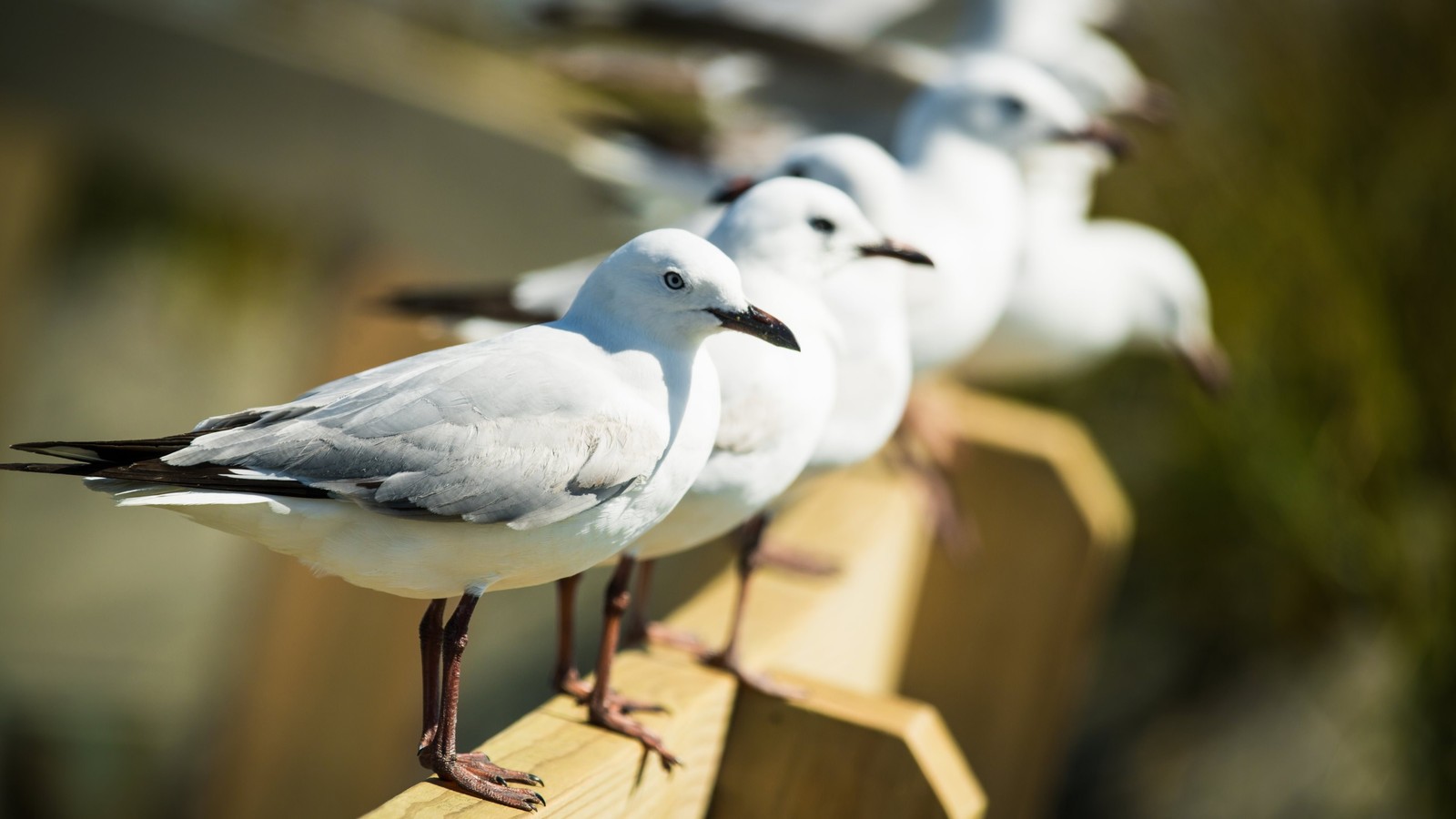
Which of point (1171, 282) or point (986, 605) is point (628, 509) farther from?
point (1171, 282)

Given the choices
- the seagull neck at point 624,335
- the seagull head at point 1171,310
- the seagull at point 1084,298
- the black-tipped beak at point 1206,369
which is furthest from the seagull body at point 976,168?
the seagull neck at point 624,335

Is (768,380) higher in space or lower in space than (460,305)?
lower

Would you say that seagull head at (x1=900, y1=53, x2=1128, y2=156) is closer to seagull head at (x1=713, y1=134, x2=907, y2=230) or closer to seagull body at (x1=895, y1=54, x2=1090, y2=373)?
seagull body at (x1=895, y1=54, x2=1090, y2=373)

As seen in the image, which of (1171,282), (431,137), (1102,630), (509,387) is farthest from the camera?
(1102,630)

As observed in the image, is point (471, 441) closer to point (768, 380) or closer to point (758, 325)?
point (758, 325)

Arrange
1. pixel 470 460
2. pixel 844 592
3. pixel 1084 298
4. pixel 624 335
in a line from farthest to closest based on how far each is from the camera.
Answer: pixel 1084 298 → pixel 844 592 → pixel 624 335 → pixel 470 460

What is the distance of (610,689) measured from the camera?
Result: 4.68 feet

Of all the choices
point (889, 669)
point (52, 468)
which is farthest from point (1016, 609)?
point (52, 468)

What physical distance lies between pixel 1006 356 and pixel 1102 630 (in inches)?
57.1

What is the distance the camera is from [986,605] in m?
2.79

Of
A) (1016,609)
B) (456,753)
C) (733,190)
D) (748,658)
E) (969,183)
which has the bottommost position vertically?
(456,753)

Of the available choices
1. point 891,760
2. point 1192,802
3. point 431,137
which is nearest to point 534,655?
point 431,137

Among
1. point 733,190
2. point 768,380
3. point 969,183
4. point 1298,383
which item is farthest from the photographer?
point 1298,383

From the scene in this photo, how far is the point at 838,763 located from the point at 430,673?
49 cm
